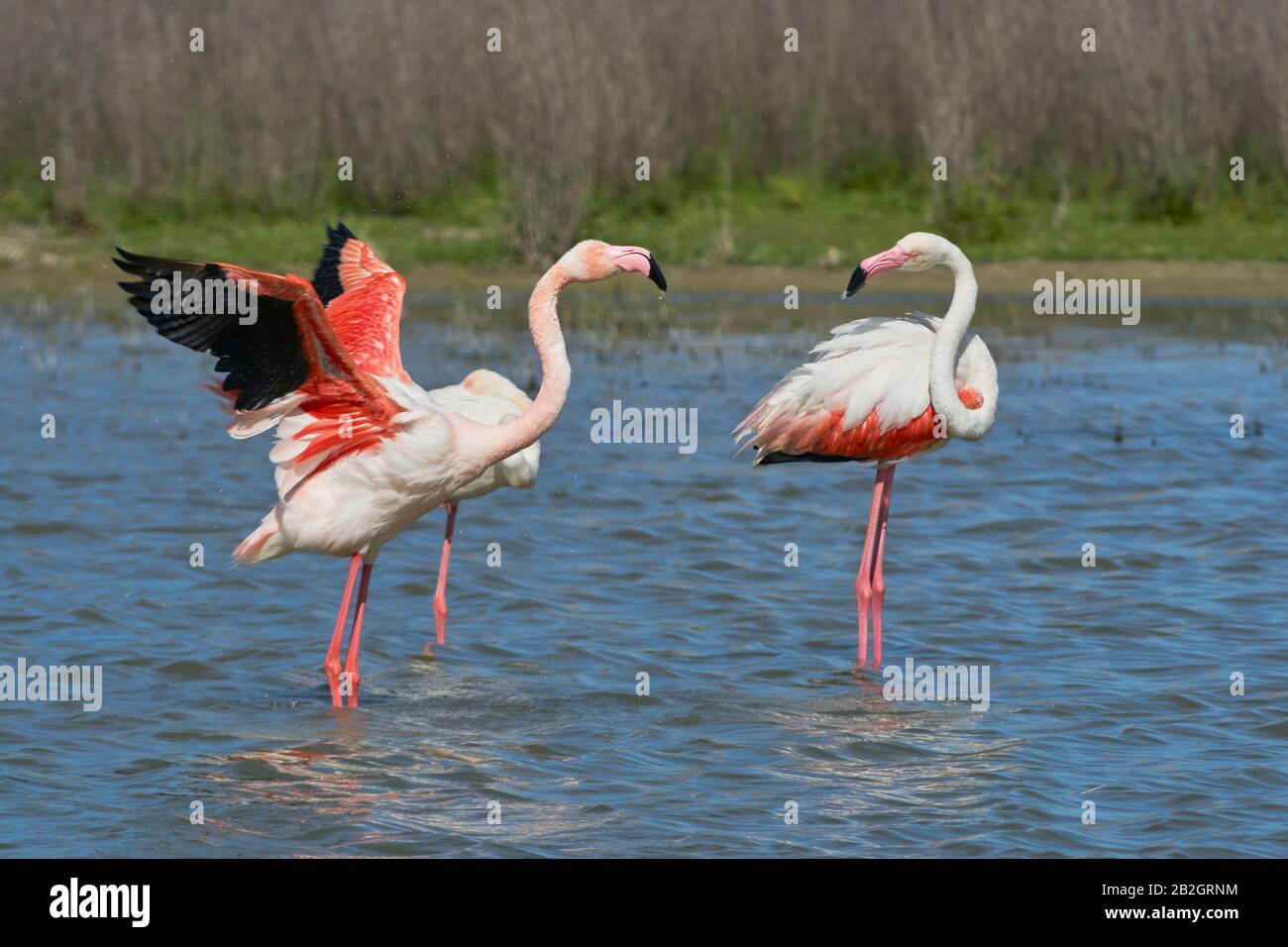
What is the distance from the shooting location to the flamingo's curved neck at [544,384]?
6.12m

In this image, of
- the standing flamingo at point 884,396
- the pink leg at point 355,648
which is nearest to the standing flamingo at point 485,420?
the pink leg at point 355,648

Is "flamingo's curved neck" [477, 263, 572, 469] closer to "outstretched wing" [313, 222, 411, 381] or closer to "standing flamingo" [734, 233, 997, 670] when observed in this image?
"outstretched wing" [313, 222, 411, 381]

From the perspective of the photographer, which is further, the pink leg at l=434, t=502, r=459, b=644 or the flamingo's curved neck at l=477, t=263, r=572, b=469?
the pink leg at l=434, t=502, r=459, b=644

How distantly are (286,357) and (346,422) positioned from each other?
0.37 meters

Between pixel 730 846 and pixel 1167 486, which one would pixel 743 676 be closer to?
pixel 730 846

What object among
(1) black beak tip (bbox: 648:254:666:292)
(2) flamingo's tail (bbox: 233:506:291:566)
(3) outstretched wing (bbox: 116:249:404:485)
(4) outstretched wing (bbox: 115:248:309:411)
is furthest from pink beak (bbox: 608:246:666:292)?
(2) flamingo's tail (bbox: 233:506:291:566)

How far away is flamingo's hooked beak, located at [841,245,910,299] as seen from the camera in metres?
7.09

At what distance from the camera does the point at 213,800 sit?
5.55 m

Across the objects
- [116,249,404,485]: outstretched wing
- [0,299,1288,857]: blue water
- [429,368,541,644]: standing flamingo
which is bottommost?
[0,299,1288,857]: blue water

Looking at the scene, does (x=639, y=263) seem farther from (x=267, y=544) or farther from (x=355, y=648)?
(x=355, y=648)

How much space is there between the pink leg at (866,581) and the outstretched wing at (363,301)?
6.33ft

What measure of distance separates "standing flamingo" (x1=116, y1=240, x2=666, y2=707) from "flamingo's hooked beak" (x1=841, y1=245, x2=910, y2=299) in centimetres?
131

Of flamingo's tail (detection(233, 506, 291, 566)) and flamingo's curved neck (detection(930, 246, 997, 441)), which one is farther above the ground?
flamingo's curved neck (detection(930, 246, 997, 441))
